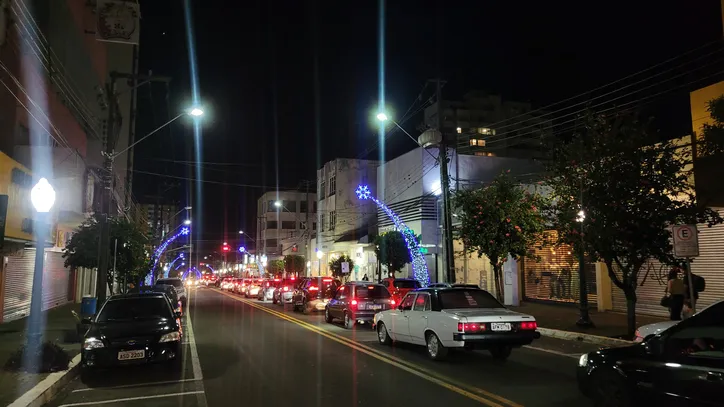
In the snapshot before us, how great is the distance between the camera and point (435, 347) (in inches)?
424

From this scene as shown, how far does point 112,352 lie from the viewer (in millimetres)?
9430

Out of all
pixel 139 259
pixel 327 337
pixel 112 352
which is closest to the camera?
pixel 112 352

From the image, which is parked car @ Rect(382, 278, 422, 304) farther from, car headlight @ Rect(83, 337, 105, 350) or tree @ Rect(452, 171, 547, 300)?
car headlight @ Rect(83, 337, 105, 350)

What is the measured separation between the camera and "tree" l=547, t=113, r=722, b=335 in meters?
13.3

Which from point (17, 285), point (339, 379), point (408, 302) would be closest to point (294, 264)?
point (17, 285)

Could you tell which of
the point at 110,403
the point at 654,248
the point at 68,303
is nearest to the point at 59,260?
the point at 68,303

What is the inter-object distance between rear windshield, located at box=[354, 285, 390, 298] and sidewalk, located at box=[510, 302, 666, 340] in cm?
518

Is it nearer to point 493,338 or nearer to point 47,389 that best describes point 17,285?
point 47,389

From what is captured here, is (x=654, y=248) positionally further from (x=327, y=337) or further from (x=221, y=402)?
(x=221, y=402)

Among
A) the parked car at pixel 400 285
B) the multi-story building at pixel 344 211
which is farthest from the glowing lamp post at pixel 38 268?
the multi-story building at pixel 344 211

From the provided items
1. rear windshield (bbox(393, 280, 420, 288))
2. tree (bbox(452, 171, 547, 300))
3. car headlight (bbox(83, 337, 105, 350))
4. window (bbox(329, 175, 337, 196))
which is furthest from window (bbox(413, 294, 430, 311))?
window (bbox(329, 175, 337, 196))

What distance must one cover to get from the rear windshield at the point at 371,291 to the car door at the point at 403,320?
5.19m

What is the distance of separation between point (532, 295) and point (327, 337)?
1436 centimetres

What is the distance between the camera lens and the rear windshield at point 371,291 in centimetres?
1801
